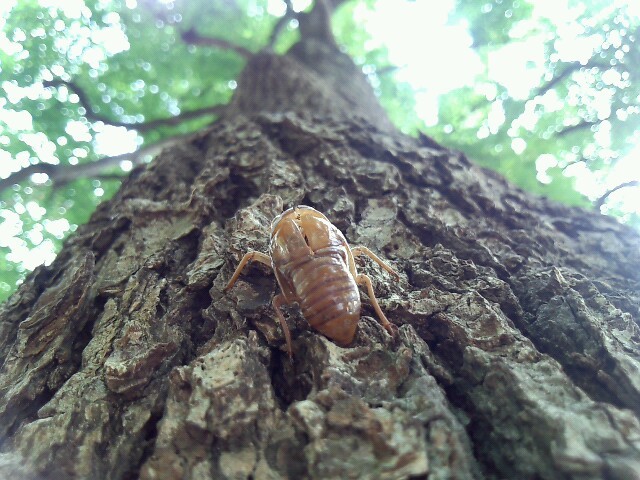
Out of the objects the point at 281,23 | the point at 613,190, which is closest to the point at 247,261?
the point at 613,190

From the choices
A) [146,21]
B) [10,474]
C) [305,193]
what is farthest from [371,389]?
[146,21]

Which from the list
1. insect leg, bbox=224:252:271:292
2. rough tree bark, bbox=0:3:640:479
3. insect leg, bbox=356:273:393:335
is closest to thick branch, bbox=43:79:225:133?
rough tree bark, bbox=0:3:640:479

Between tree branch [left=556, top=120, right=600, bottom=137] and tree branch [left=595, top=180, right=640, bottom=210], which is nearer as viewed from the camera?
tree branch [left=595, top=180, right=640, bottom=210]

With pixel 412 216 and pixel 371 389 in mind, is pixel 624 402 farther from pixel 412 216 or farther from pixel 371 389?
pixel 412 216

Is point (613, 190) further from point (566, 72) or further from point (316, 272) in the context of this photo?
point (316, 272)

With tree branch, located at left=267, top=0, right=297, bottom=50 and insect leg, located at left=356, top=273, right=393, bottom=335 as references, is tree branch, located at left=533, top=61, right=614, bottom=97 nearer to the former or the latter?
insect leg, located at left=356, top=273, right=393, bottom=335
